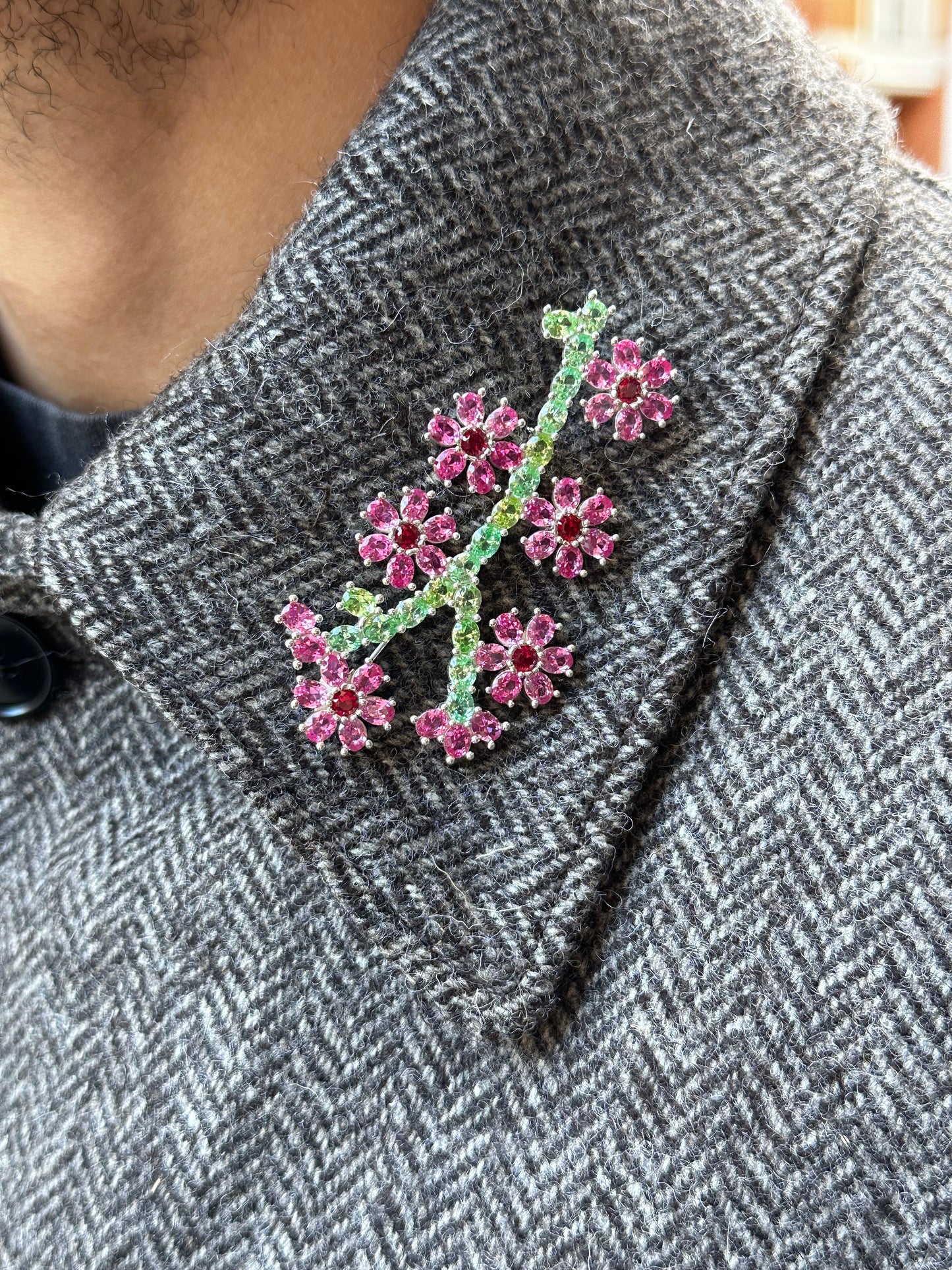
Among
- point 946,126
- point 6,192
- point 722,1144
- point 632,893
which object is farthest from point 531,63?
point 946,126

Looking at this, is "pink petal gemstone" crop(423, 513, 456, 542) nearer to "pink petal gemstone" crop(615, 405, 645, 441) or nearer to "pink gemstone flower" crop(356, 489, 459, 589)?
"pink gemstone flower" crop(356, 489, 459, 589)

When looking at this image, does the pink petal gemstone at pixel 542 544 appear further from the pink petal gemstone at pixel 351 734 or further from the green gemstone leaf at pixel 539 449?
the pink petal gemstone at pixel 351 734

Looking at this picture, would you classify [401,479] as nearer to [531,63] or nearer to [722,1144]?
[531,63]

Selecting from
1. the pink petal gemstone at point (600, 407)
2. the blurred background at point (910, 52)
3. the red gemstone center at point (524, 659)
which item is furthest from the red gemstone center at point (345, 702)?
the blurred background at point (910, 52)

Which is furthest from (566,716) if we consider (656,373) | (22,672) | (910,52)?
(910,52)

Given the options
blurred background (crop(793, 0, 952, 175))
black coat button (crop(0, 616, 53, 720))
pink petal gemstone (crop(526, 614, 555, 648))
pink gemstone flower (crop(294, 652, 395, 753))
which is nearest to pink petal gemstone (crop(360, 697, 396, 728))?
pink gemstone flower (crop(294, 652, 395, 753))

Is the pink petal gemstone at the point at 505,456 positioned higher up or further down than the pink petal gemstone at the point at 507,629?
higher up

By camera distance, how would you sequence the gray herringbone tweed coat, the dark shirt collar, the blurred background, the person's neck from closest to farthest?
the gray herringbone tweed coat < the person's neck < the dark shirt collar < the blurred background
